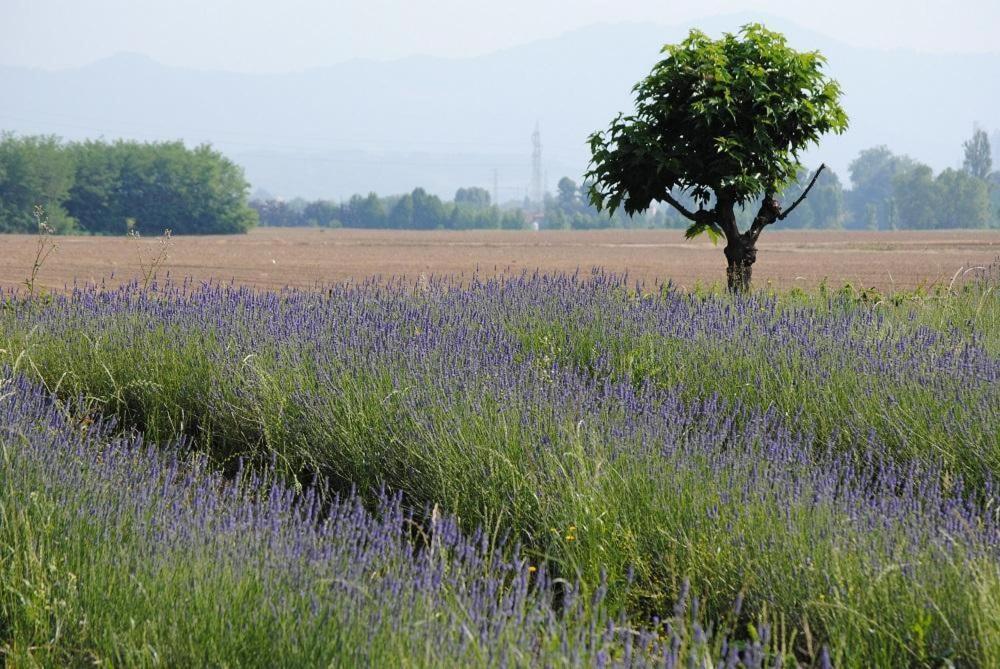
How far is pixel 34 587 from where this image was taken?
2910mm

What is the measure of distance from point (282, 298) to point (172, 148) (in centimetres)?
7073

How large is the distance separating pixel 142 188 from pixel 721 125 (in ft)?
218

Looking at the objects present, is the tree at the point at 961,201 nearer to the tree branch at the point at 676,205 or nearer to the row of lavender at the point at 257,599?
the tree branch at the point at 676,205

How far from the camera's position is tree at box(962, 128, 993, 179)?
134 metres

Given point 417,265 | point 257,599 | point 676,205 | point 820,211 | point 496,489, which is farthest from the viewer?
point 820,211

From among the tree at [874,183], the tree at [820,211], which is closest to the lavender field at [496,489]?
the tree at [820,211]

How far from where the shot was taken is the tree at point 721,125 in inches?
376

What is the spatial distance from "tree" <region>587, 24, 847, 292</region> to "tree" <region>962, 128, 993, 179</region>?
135480 millimetres

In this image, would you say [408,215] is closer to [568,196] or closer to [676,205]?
[568,196]

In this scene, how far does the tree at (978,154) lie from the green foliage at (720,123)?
13549 centimetres

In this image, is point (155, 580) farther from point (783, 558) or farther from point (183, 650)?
point (783, 558)

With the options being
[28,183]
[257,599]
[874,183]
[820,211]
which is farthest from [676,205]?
[874,183]

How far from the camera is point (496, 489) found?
3.95 m

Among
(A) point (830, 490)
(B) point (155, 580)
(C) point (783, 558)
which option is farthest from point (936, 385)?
(B) point (155, 580)
